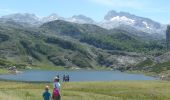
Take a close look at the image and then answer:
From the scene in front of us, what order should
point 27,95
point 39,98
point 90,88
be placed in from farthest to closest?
point 90,88
point 27,95
point 39,98

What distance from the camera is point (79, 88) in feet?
253

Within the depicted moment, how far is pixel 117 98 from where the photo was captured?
211ft

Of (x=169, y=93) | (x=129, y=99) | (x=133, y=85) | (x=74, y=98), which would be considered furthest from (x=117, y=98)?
(x=133, y=85)

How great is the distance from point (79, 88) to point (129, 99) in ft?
49.9

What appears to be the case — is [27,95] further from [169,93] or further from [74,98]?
[169,93]

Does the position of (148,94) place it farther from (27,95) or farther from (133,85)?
(27,95)

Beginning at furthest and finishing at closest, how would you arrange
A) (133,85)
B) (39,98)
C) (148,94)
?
1. (133,85)
2. (148,94)
3. (39,98)

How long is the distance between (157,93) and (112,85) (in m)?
12.5

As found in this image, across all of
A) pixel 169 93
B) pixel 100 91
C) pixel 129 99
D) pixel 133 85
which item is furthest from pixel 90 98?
pixel 133 85

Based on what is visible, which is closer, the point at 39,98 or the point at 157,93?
the point at 39,98

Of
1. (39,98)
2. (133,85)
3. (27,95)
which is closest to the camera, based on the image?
(39,98)

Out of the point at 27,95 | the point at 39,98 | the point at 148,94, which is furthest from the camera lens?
the point at 148,94

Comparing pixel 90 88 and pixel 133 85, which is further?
pixel 133 85

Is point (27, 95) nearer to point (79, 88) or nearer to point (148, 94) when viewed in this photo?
point (79, 88)
